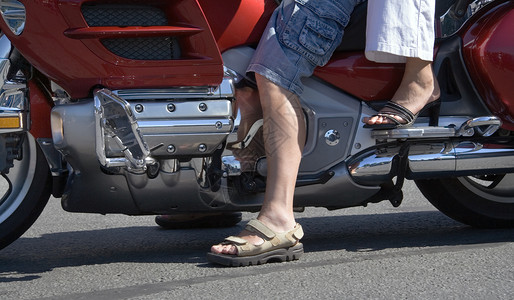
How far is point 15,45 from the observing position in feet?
10.0

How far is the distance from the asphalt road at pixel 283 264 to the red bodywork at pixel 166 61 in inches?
25.1

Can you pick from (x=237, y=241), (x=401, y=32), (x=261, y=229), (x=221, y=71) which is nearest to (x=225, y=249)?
(x=237, y=241)

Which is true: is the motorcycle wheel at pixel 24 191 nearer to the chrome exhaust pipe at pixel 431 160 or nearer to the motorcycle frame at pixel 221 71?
the motorcycle frame at pixel 221 71

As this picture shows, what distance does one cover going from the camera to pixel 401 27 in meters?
3.21

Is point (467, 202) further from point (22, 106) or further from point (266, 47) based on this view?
point (22, 106)

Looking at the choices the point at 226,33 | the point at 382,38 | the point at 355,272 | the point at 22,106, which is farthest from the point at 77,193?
the point at 382,38

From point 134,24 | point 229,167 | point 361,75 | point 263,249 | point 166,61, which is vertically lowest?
point 263,249

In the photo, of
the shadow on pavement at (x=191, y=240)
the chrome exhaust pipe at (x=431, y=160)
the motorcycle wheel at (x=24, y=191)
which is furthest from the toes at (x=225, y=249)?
the motorcycle wheel at (x=24, y=191)

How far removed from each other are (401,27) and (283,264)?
954 mm

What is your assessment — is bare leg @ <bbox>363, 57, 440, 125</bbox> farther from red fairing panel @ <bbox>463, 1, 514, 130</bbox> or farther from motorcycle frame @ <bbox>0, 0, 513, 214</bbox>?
red fairing panel @ <bbox>463, 1, 514, 130</bbox>

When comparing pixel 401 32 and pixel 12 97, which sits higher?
pixel 401 32

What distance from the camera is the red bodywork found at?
3.00 metres

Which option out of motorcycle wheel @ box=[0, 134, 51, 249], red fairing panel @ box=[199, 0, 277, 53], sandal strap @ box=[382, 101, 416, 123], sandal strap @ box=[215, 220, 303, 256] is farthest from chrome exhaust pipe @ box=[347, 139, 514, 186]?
motorcycle wheel @ box=[0, 134, 51, 249]

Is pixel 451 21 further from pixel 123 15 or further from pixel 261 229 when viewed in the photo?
pixel 123 15
